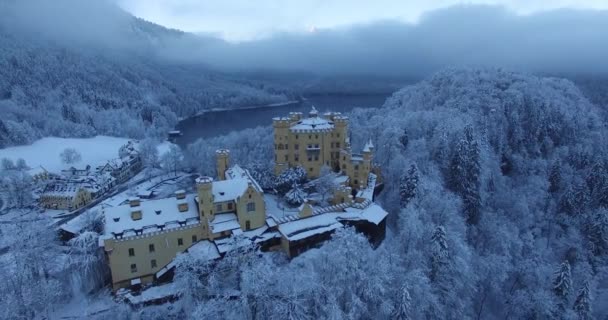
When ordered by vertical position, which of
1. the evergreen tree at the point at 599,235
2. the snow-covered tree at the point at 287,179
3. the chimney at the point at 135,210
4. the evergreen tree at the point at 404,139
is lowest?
the evergreen tree at the point at 599,235

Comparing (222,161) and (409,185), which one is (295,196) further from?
(409,185)

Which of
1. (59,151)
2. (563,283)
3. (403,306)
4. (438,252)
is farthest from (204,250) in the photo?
(59,151)

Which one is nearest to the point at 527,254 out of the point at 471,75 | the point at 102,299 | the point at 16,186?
the point at 102,299

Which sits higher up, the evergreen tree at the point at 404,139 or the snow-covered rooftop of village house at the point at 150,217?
the evergreen tree at the point at 404,139

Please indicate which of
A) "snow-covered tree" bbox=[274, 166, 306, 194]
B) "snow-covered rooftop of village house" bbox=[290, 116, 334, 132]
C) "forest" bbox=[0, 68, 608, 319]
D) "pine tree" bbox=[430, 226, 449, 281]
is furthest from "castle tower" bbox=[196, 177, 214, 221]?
"pine tree" bbox=[430, 226, 449, 281]

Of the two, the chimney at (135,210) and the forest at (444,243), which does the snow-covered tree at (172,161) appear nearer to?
the forest at (444,243)

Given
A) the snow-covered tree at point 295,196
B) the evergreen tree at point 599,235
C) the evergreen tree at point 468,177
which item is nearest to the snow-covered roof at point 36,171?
the snow-covered tree at point 295,196

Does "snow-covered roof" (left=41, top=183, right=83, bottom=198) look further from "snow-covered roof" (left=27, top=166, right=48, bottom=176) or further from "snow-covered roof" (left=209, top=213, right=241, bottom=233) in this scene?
"snow-covered roof" (left=209, top=213, right=241, bottom=233)
